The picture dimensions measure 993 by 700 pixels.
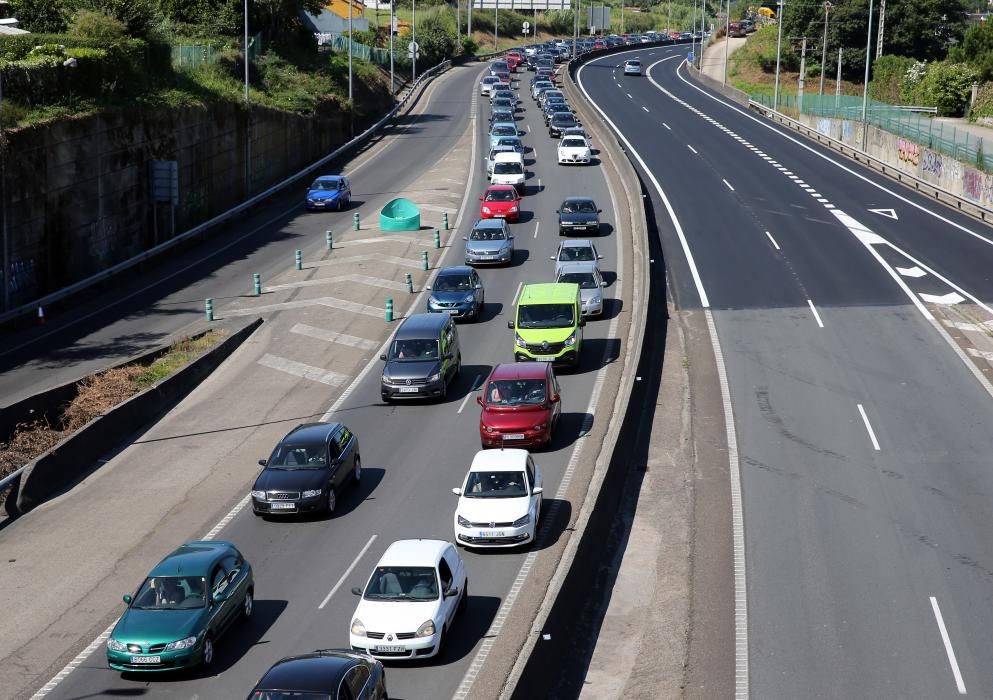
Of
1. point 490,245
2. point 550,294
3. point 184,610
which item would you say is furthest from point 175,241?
point 184,610

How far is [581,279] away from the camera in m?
39.0

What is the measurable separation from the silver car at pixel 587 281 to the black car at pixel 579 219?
8320 mm

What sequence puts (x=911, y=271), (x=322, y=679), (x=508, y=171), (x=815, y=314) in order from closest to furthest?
(x=322, y=679) < (x=815, y=314) < (x=911, y=271) < (x=508, y=171)

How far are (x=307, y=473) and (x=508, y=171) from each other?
36.6 meters

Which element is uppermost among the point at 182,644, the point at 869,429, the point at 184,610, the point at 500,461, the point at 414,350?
the point at 414,350

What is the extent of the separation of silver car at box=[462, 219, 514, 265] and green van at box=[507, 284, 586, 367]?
401 inches

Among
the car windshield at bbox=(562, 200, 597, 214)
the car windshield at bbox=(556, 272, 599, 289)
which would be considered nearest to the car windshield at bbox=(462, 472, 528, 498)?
the car windshield at bbox=(556, 272, 599, 289)

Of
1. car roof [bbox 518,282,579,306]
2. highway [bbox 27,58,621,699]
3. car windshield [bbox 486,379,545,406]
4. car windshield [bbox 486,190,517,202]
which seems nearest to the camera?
highway [bbox 27,58,621,699]

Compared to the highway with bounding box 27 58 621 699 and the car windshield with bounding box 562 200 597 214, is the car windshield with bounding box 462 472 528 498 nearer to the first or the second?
the highway with bounding box 27 58 621 699

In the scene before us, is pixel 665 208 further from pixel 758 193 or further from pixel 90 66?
pixel 90 66

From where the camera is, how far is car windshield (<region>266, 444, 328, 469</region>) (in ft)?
81.6

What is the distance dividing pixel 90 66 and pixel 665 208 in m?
24.6

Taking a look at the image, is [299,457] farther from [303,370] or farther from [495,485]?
[303,370]

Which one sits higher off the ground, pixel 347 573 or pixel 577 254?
pixel 577 254
